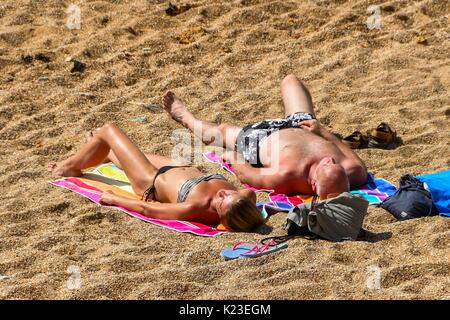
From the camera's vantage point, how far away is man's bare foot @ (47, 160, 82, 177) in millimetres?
6719

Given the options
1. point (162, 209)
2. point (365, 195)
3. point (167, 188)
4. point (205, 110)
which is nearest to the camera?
point (162, 209)

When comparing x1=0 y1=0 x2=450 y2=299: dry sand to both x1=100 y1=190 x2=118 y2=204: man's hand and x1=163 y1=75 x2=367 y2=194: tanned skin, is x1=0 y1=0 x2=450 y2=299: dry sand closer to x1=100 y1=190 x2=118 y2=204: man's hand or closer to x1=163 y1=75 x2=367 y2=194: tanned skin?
x1=100 y1=190 x2=118 y2=204: man's hand

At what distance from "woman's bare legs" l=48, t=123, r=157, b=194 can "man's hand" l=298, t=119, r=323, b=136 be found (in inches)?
49.4

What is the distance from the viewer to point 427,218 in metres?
5.96

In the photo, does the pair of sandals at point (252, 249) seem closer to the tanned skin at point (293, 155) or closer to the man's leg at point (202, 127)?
the tanned skin at point (293, 155)

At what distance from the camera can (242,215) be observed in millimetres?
5879

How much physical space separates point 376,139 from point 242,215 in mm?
1811

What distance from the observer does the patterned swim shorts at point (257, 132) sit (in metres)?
7.12

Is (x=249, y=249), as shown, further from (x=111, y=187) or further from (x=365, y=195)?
(x=111, y=187)

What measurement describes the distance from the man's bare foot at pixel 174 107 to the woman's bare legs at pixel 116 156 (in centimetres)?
98

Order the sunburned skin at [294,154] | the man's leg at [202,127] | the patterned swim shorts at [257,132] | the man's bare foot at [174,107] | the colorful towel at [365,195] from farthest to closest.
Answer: the man's bare foot at [174,107] < the man's leg at [202,127] < the patterned swim shorts at [257,132] < the sunburned skin at [294,154] < the colorful towel at [365,195]

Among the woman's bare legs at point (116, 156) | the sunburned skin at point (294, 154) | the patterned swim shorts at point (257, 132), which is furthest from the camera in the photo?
the patterned swim shorts at point (257, 132)

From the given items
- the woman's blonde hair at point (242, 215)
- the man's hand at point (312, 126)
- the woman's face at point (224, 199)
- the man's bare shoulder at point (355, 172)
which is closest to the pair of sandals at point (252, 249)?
the woman's blonde hair at point (242, 215)

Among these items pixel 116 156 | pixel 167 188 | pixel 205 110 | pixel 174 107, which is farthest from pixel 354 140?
pixel 116 156
